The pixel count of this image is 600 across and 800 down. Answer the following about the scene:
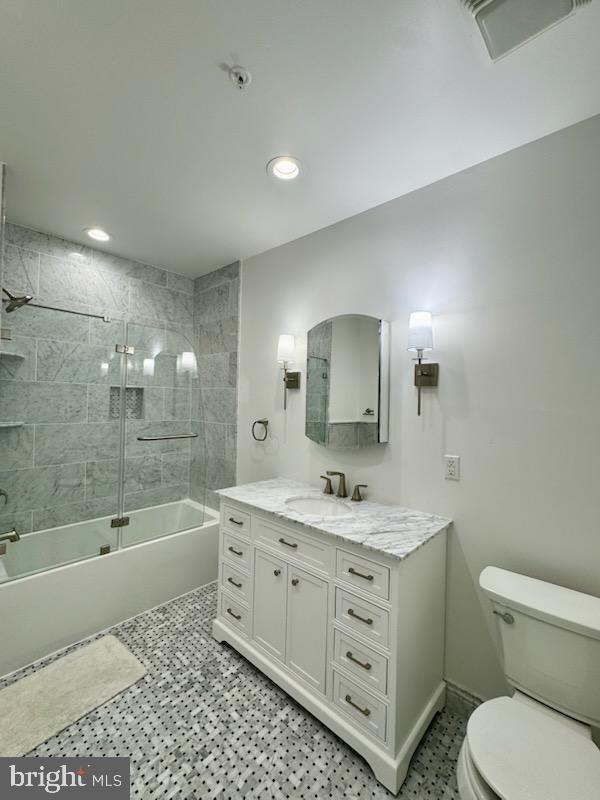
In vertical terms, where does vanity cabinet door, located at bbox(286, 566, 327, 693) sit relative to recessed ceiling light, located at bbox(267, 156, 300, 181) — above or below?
below

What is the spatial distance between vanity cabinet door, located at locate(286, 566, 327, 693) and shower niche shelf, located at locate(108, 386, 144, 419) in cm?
187

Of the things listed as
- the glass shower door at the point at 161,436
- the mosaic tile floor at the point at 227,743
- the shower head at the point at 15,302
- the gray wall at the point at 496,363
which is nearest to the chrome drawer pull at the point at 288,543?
the gray wall at the point at 496,363

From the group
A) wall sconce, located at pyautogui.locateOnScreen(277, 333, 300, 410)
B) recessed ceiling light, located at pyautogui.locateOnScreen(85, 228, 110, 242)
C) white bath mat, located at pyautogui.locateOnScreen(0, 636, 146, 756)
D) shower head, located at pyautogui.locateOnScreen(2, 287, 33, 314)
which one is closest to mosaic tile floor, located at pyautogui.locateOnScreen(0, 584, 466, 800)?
white bath mat, located at pyautogui.locateOnScreen(0, 636, 146, 756)

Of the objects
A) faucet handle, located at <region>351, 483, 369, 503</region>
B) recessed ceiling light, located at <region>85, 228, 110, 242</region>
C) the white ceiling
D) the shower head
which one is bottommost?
faucet handle, located at <region>351, 483, 369, 503</region>

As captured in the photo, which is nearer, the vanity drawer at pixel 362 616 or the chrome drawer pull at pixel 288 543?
the vanity drawer at pixel 362 616

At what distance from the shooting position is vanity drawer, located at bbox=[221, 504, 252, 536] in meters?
1.96

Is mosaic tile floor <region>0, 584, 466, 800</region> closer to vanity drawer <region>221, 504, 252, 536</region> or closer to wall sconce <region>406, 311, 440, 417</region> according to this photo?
vanity drawer <region>221, 504, 252, 536</region>

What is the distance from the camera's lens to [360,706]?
1.40m

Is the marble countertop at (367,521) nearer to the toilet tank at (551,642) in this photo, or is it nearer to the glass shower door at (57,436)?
the toilet tank at (551,642)

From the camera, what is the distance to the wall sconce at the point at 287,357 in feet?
7.96

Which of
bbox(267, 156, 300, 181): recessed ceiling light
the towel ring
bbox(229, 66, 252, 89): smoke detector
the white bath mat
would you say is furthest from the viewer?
the towel ring

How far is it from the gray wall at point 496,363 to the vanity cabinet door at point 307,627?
2.09ft

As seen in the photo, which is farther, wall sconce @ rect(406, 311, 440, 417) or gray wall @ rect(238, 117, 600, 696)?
A: wall sconce @ rect(406, 311, 440, 417)

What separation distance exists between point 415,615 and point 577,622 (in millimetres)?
553
